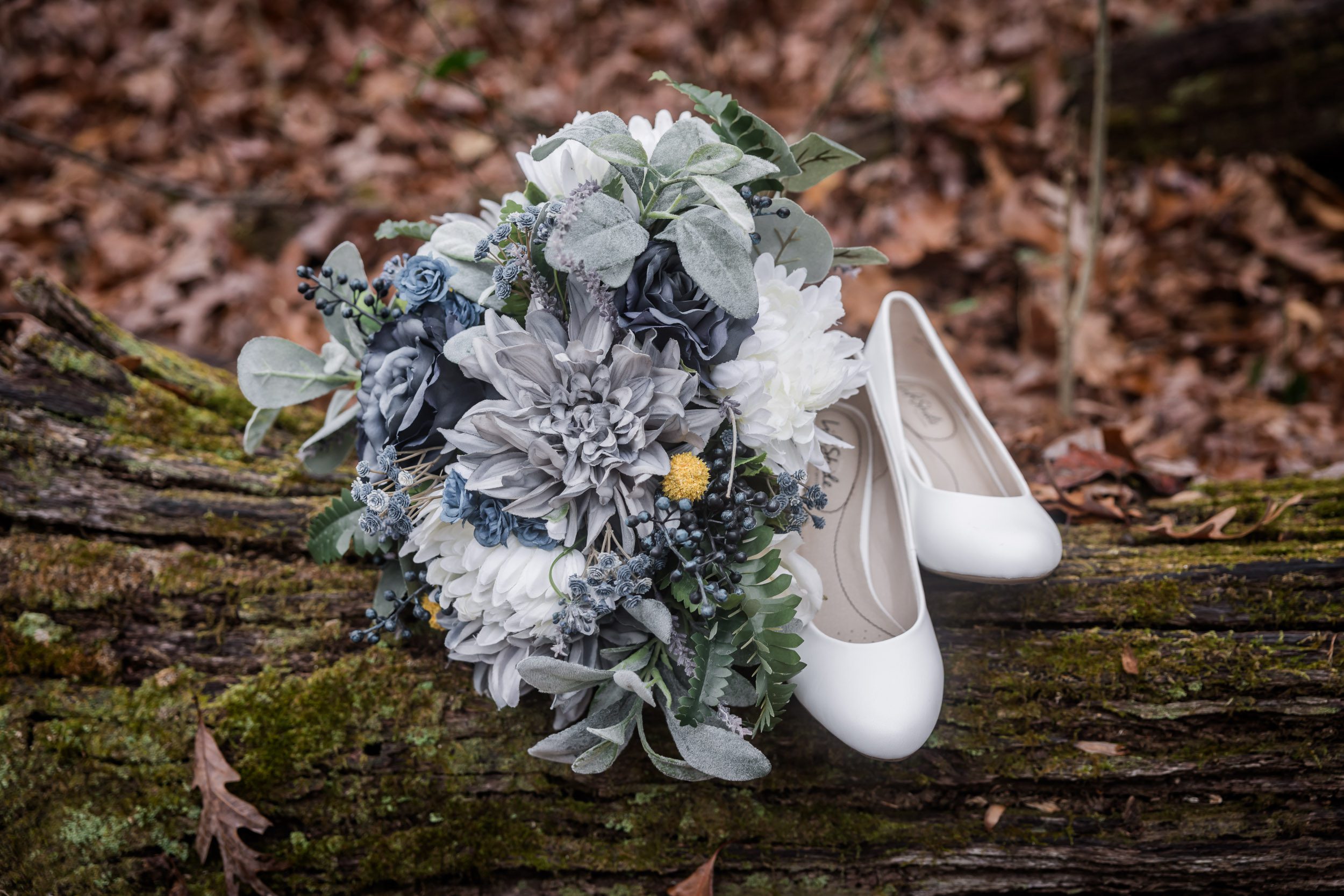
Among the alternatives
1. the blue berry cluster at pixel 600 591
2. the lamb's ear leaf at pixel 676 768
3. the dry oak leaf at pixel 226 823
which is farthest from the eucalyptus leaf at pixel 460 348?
the dry oak leaf at pixel 226 823

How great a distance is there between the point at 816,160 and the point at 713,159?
13.1 inches

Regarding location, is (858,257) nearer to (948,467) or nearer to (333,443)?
(948,467)

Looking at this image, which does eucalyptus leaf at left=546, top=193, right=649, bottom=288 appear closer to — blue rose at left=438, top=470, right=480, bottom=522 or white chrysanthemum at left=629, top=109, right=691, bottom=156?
white chrysanthemum at left=629, top=109, right=691, bottom=156

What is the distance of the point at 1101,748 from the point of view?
139cm

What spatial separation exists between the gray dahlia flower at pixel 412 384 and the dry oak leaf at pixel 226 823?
27.1 inches

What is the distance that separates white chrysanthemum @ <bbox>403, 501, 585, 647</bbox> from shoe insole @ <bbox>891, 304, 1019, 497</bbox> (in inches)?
34.7

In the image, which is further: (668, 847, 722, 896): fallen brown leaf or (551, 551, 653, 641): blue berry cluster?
(668, 847, 722, 896): fallen brown leaf

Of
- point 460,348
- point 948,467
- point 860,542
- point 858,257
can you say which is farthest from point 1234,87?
point 460,348

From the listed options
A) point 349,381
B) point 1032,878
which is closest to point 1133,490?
point 1032,878

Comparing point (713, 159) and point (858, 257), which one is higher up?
point (713, 159)

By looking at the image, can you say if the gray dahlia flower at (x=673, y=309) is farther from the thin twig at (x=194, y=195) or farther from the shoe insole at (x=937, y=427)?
the thin twig at (x=194, y=195)

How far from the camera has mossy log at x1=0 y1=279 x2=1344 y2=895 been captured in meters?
1.38

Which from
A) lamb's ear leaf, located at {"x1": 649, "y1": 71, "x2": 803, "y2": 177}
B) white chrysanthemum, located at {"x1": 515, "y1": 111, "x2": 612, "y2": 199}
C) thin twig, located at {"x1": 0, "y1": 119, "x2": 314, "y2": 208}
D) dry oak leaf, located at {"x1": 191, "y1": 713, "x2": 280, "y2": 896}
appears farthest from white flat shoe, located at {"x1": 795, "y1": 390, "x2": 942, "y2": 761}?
thin twig, located at {"x1": 0, "y1": 119, "x2": 314, "y2": 208}

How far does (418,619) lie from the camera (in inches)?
59.1
